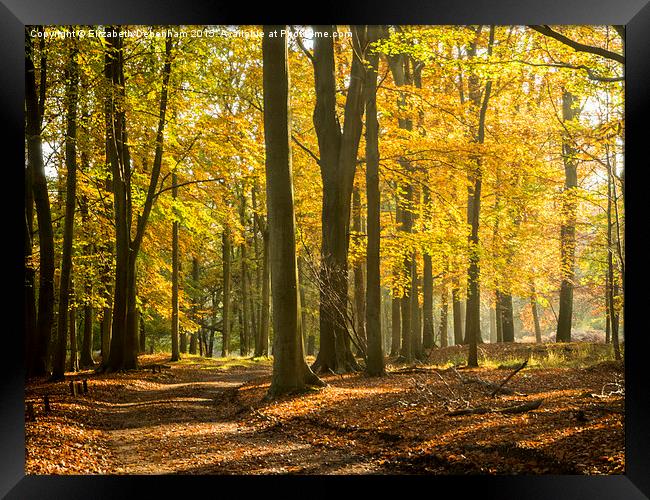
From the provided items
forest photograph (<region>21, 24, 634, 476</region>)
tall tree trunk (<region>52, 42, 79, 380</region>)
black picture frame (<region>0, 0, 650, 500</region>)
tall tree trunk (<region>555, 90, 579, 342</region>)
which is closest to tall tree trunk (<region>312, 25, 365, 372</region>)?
forest photograph (<region>21, 24, 634, 476</region>)

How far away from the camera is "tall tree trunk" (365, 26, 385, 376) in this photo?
11945 millimetres

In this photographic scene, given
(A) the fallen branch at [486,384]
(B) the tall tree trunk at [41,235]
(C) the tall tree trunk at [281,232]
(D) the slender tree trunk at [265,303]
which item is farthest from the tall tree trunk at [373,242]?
(D) the slender tree trunk at [265,303]

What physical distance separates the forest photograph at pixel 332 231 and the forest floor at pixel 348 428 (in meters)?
0.04

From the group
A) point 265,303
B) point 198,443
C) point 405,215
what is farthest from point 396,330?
point 198,443

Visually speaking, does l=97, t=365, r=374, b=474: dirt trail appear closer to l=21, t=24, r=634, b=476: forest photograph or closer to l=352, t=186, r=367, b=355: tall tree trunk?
l=21, t=24, r=634, b=476: forest photograph

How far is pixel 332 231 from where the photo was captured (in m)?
12.9

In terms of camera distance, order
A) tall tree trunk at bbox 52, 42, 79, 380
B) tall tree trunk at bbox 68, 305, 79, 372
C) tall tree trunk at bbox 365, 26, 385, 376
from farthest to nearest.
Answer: tall tree trunk at bbox 68, 305, 79, 372, tall tree trunk at bbox 365, 26, 385, 376, tall tree trunk at bbox 52, 42, 79, 380

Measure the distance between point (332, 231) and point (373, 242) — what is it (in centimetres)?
111

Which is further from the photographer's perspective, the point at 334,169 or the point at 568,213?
the point at 568,213

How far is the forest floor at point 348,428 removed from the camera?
5.68 metres

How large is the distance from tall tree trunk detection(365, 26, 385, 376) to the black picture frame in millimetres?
6625
